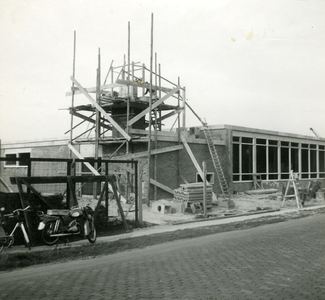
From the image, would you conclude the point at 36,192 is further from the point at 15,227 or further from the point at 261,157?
the point at 261,157

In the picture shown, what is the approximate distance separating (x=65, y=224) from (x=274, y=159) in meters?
22.6

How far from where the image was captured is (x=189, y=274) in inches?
264

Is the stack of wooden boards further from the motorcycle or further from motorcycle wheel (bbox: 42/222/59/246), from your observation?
motorcycle wheel (bbox: 42/222/59/246)

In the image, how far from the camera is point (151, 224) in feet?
42.8

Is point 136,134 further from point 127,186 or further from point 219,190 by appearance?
point 219,190

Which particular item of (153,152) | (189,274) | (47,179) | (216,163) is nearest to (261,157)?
(216,163)

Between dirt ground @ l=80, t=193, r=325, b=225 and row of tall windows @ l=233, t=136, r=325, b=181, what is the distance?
99.7 inches

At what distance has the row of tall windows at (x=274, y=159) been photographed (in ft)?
84.3

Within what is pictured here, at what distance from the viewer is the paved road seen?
5691 mm

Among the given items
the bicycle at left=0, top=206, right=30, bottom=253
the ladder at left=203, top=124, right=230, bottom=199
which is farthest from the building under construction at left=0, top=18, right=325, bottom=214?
the bicycle at left=0, top=206, right=30, bottom=253

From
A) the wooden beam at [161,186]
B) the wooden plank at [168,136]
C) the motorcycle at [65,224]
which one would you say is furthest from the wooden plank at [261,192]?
the motorcycle at [65,224]

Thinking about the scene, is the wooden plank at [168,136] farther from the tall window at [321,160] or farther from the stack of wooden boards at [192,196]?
the tall window at [321,160]

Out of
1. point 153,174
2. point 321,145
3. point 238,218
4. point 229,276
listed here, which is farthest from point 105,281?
point 321,145

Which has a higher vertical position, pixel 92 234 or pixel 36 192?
pixel 36 192
